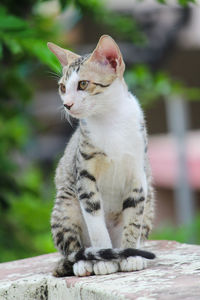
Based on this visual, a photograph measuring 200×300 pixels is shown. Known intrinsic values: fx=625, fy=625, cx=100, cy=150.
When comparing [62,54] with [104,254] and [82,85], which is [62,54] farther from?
[104,254]

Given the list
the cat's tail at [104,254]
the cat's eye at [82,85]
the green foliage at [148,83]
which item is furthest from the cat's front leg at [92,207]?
the green foliage at [148,83]

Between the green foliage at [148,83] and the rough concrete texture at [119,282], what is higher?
the green foliage at [148,83]

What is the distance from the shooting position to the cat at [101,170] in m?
3.04

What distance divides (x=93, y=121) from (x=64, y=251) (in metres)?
0.69

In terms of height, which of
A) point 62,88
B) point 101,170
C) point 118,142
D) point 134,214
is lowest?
point 134,214

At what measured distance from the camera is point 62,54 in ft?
11.0

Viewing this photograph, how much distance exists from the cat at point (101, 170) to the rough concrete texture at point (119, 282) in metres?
0.10

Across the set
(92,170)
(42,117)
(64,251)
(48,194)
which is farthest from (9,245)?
(42,117)

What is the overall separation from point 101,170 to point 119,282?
2.11 ft

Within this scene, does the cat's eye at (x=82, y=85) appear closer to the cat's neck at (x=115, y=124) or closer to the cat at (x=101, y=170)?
the cat at (x=101, y=170)

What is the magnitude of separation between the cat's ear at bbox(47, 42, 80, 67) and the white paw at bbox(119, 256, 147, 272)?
1.08 meters

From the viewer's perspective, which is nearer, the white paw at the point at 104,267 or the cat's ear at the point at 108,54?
A: the white paw at the point at 104,267

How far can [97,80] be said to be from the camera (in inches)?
122

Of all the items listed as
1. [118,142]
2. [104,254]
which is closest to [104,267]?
[104,254]
